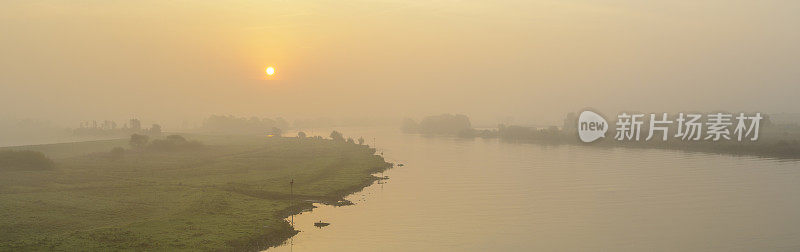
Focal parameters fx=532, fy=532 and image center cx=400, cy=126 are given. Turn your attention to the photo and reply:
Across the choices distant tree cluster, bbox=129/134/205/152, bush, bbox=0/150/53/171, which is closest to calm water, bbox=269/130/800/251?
bush, bbox=0/150/53/171

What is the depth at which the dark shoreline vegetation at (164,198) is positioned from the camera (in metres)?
43.5

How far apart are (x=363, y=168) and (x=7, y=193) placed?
176ft

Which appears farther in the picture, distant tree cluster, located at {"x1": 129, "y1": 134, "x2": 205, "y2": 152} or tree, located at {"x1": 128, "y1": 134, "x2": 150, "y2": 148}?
distant tree cluster, located at {"x1": 129, "y1": 134, "x2": 205, "y2": 152}

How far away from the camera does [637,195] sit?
71500mm

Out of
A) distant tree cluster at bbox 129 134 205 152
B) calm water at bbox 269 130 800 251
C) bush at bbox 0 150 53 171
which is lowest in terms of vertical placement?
calm water at bbox 269 130 800 251

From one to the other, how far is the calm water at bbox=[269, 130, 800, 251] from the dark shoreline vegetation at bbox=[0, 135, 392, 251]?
466 centimetres

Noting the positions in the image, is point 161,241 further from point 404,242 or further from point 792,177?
point 792,177

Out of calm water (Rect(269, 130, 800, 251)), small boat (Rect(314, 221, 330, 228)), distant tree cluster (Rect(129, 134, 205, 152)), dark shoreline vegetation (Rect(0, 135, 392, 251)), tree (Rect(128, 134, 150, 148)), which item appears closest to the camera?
dark shoreline vegetation (Rect(0, 135, 392, 251))

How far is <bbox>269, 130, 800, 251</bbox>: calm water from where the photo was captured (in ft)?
156

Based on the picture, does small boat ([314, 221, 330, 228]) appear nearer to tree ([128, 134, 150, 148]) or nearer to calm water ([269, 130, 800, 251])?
calm water ([269, 130, 800, 251])

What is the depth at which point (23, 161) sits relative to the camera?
8319 centimetres

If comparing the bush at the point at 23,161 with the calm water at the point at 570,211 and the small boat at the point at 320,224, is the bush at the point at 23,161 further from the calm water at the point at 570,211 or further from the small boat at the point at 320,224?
the small boat at the point at 320,224

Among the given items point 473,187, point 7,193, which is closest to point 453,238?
point 473,187

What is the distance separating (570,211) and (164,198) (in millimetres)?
46561
